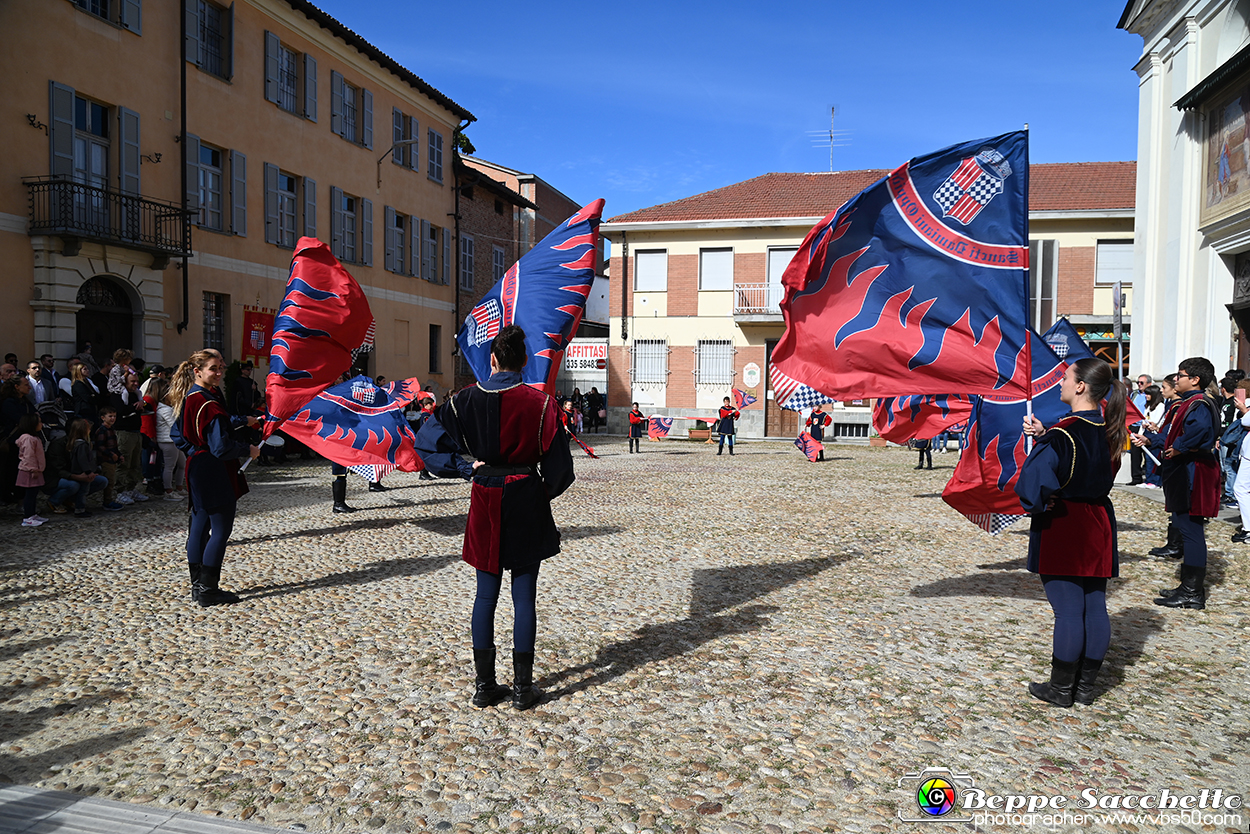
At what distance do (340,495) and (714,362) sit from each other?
19948 mm

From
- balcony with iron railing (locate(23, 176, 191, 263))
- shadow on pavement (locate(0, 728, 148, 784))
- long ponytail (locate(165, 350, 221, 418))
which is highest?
balcony with iron railing (locate(23, 176, 191, 263))

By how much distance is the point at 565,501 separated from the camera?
1145cm

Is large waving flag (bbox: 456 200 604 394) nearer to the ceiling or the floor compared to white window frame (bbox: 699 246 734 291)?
nearer to the floor

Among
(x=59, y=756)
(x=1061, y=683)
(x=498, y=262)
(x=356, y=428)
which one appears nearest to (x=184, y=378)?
(x=356, y=428)

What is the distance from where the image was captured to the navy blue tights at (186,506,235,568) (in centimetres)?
588

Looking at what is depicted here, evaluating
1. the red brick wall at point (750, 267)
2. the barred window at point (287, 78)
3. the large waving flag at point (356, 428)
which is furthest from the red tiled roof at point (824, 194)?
the large waving flag at point (356, 428)

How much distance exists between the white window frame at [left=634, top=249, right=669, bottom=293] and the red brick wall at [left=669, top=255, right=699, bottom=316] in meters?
0.27

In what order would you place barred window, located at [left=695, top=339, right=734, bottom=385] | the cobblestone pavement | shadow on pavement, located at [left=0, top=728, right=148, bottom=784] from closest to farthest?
the cobblestone pavement < shadow on pavement, located at [left=0, top=728, right=148, bottom=784] < barred window, located at [left=695, top=339, right=734, bottom=385]

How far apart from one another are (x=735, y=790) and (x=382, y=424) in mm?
6205

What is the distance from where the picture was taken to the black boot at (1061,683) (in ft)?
13.4

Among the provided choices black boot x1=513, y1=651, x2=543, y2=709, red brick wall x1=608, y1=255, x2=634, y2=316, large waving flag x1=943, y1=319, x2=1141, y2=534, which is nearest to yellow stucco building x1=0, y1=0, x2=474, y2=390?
red brick wall x1=608, y1=255, x2=634, y2=316

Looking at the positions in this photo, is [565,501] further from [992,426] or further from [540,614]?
[992,426]

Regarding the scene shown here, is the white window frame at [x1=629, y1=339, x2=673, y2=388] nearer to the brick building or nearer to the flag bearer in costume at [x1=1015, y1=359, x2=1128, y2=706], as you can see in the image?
the brick building

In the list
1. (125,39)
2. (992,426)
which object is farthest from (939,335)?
(125,39)
